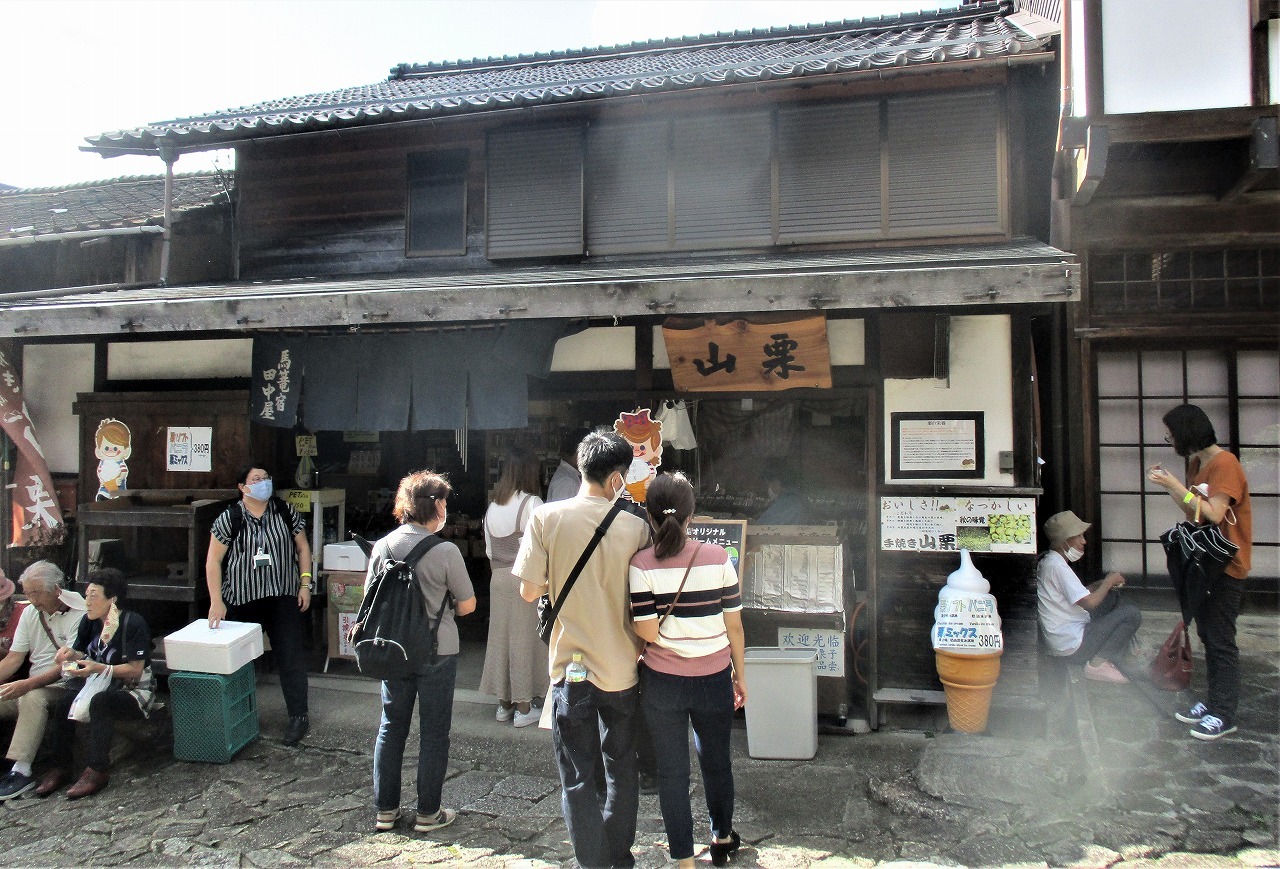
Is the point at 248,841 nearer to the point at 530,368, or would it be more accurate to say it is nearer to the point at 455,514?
the point at 530,368

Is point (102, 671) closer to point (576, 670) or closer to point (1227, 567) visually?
point (576, 670)

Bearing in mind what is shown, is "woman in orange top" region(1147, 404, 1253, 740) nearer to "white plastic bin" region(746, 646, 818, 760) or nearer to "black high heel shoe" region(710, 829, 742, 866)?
"white plastic bin" region(746, 646, 818, 760)

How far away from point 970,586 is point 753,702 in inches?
80.4

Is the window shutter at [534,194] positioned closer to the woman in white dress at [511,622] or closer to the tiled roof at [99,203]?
the woman in white dress at [511,622]

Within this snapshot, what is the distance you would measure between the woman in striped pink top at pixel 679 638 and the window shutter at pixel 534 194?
201 inches

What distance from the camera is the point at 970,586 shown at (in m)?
6.41

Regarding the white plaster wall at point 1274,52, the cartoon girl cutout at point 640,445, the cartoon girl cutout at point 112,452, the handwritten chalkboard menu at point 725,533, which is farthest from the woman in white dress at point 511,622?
the white plaster wall at point 1274,52

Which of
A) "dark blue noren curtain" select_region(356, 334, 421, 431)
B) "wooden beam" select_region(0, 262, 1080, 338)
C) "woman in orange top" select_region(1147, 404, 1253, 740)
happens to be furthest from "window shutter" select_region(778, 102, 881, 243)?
"dark blue noren curtain" select_region(356, 334, 421, 431)

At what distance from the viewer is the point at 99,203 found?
12.9 m

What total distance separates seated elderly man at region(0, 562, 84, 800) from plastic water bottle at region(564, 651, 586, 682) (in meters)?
4.39

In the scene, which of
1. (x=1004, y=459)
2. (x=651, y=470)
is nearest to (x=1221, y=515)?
(x=1004, y=459)

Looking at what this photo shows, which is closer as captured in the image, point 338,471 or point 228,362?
point 228,362

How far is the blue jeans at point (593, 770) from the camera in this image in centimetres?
408

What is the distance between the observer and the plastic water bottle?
4.06 m
